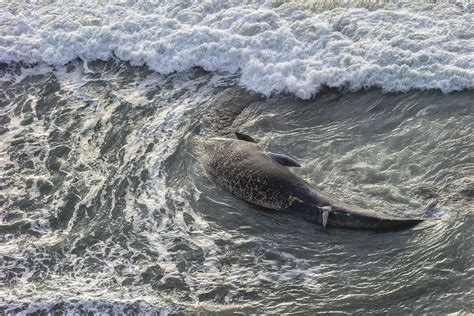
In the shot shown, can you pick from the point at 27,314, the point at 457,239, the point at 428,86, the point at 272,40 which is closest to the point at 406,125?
the point at 428,86

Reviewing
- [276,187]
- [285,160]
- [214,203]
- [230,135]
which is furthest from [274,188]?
[230,135]

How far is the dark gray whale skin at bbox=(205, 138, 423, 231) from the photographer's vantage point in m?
8.54

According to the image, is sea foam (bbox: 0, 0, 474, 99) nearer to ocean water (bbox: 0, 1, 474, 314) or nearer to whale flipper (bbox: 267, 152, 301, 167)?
ocean water (bbox: 0, 1, 474, 314)

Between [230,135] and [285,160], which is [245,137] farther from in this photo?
[285,160]

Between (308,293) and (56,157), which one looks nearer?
(308,293)

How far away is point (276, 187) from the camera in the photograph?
9.39 metres

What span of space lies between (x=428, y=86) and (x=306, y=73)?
7.90ft

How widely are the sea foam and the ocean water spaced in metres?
0.04

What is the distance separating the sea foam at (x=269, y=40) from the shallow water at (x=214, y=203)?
476 mm

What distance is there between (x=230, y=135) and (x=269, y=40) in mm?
3042

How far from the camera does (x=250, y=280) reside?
326 inches

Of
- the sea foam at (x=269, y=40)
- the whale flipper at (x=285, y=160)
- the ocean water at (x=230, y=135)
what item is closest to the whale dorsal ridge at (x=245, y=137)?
the ocean water at (x=230, y=135)

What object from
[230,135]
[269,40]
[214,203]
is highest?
[269,40]

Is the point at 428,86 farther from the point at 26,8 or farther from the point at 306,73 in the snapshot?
the point at 26,8
